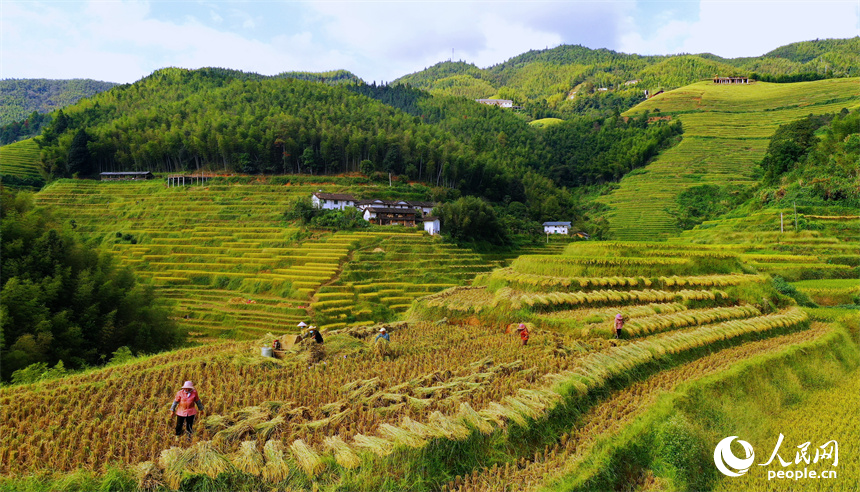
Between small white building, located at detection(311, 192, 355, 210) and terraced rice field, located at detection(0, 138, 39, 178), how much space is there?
4429 cm

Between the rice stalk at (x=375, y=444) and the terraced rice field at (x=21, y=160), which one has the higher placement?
the terraced rice field at (x=21, y=160)

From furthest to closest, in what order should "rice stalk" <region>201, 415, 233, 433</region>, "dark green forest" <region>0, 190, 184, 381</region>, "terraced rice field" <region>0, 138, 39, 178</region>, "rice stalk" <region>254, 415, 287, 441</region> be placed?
"terraced rice field" <region>0, 138, 39, 178</region> < "dark green forest" <region>0, 190, 184, 381</region> < "rice stalk" <region>201, 415, 233, 433</region> < "rice stalk" <region>254, 415, 287, 441</region>

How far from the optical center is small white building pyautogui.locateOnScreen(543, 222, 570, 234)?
60.9 m

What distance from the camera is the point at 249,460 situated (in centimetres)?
632

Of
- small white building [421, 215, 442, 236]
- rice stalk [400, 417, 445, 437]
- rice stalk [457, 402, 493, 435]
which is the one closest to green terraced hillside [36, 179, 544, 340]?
small white building [421, 215, 442, 236]

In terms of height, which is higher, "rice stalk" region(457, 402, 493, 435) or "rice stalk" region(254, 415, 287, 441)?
"rice stalk" region(457, 402, 493, 435)

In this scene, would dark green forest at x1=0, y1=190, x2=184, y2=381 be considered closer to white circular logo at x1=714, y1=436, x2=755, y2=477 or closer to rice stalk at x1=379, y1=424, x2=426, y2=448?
rice stalk at x1=379, y1=424, x2=426, y2=448

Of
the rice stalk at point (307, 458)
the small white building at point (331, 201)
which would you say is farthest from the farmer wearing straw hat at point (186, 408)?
the small white building at point (331, 201)

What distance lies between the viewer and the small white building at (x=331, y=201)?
51219 millimetres

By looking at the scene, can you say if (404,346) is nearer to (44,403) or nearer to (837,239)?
(44,403)

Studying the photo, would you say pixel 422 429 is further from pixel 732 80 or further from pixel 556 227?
pixel 732 80

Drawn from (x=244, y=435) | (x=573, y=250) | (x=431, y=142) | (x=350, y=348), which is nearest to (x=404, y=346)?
(x=350, y=348)

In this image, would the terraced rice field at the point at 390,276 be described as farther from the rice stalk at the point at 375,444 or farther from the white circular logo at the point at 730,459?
the white circular logo at the point at 730,459

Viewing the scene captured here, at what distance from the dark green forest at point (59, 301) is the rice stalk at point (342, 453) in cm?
1299
